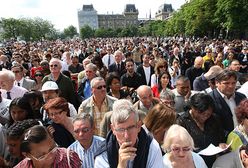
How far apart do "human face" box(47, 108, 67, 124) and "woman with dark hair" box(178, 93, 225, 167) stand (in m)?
1.37

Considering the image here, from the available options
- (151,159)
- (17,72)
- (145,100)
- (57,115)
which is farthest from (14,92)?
(151,159)

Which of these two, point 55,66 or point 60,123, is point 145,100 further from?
point 55,66

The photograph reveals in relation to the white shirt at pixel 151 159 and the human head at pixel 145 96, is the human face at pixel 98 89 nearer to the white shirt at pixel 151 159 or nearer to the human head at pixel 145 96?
the human head at pixel 145 96

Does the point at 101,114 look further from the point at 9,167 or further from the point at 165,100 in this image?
the point at 9,167

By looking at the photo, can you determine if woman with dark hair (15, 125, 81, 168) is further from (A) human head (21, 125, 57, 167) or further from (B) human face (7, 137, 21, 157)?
(B) human face (7, 137, 21, 157)

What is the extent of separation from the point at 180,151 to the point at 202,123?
41.7 inches

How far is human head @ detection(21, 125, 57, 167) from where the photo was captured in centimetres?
238

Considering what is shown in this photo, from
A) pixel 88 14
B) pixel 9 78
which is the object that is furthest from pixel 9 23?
pixel 88 14

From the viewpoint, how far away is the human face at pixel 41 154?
2.38 metres

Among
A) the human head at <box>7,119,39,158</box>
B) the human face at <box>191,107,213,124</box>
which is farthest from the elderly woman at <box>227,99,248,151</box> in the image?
the human head at <box>7,119,39,158</box>

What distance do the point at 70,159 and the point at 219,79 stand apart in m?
2.74

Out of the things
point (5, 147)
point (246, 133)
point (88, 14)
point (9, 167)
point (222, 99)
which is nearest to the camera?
point (9, 167)

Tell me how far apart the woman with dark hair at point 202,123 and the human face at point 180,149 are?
78 cm

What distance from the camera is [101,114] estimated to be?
15.0 ft
